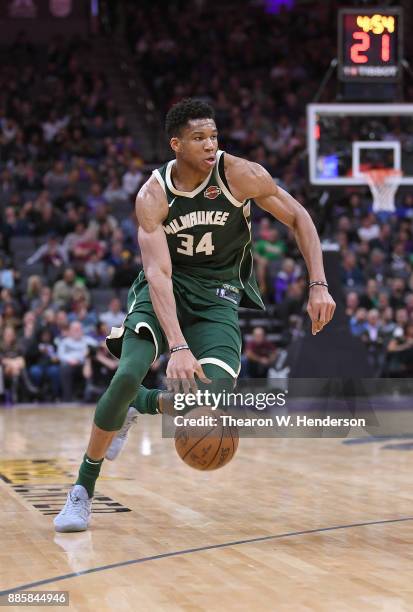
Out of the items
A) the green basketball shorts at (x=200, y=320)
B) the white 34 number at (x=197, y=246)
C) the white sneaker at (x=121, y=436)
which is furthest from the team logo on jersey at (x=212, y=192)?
the white sneaker at (x=121, y=436)

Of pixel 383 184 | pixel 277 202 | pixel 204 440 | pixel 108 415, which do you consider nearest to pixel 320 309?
pixel 277 202

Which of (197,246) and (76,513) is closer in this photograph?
(76,513)

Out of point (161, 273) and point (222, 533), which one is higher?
point (161, 273)

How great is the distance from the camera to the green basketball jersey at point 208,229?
5.63 metres

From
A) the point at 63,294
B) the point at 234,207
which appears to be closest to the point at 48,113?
the point at 63,294

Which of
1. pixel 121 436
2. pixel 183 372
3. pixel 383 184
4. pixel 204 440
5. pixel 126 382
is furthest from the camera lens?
pixel 383 184

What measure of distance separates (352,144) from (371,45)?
1.21m

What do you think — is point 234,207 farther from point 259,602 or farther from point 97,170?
point 97,170

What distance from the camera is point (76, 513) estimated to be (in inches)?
217

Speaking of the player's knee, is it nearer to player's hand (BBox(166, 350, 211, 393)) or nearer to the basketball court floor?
player's hand (BBox(166, 350, 211, 393))

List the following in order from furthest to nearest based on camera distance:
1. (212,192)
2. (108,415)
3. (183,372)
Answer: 1. (212,192)
2. (108,415)
3. (183,372)

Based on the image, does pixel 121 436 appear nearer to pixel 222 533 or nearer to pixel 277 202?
pixel 222 533

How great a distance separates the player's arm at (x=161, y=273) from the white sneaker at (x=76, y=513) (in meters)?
0.93

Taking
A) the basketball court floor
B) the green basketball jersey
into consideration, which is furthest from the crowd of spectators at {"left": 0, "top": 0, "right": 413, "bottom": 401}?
the green basketball jersey
